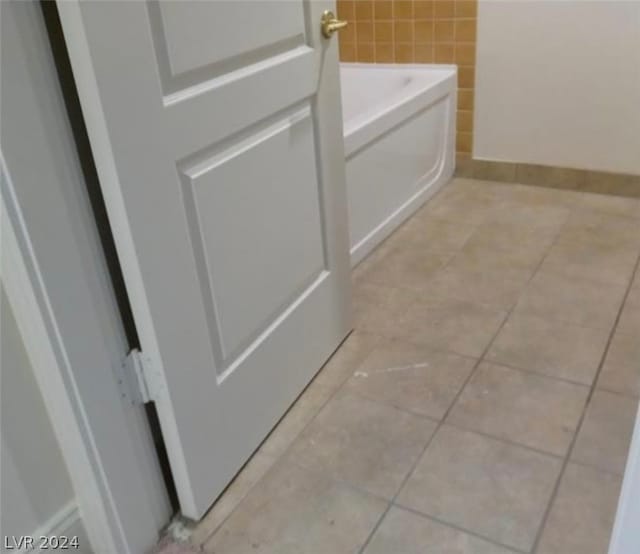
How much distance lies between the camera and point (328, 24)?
1.45m

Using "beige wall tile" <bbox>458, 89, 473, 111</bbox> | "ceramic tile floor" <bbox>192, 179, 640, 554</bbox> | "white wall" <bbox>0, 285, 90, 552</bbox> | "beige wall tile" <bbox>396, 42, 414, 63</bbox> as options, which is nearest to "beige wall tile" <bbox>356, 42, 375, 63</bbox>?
"beige wall tile" <bbox>396, 42, 414, 63</bbox>

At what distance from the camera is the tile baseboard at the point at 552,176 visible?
8.85ft

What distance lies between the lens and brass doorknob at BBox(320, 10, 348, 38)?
1443 mm

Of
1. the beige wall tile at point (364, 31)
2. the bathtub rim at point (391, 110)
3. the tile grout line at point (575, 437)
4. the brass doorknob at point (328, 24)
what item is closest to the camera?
the tile grout line at point (575, 437)

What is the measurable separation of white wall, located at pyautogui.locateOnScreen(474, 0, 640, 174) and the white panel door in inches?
57.8

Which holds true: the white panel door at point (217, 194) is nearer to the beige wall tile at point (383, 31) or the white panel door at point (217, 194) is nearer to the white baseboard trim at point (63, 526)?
the white baseboard trim at point (63, 526)

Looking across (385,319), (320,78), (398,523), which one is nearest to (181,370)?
(398,523)

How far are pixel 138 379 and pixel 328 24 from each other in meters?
0.91

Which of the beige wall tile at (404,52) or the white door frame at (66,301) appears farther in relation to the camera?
the beige wall tile at (404,52)

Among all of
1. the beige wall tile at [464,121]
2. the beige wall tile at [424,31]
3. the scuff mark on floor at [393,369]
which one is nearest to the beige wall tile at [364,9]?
the beige wall tile at [424,31]

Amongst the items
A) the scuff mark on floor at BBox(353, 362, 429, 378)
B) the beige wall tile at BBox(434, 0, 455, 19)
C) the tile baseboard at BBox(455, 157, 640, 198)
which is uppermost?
the beige wall tile at BBox(434, 0, 455, 19)

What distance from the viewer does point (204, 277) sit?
Answer: 1205mm

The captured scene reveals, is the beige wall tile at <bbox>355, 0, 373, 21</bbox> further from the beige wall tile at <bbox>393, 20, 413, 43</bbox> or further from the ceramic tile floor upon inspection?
the ceramic tile floor

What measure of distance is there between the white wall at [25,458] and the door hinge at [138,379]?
14 cm
